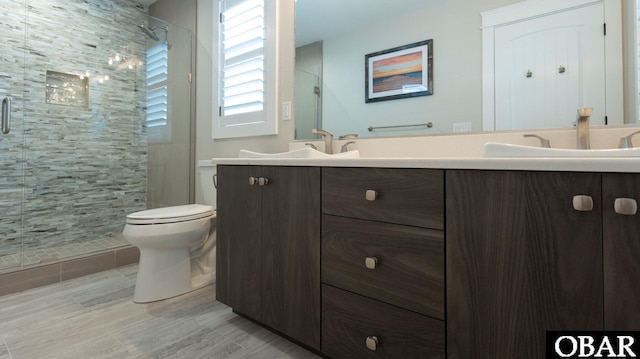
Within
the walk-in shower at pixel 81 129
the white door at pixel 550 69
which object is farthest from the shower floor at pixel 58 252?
the white door at pixel 550 69

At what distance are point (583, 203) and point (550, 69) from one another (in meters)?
0.72

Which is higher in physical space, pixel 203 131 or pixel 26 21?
pixel 26 21

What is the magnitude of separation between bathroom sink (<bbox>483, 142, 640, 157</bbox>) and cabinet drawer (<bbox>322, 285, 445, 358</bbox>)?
51 centimetres

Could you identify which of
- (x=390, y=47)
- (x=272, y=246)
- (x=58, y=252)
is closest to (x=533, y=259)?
(x=272, y=246)

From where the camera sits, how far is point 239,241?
1.44 m

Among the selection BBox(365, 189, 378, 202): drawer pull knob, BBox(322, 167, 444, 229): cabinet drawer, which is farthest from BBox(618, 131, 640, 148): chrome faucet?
BBox(365, 189, 378, 202): drawer pull knob

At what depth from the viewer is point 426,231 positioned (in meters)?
0.90

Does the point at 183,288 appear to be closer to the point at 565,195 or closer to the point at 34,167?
the point at 34,167

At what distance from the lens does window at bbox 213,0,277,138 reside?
2025 mm

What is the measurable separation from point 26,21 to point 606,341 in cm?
359

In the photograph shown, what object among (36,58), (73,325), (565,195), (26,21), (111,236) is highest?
(26,21)

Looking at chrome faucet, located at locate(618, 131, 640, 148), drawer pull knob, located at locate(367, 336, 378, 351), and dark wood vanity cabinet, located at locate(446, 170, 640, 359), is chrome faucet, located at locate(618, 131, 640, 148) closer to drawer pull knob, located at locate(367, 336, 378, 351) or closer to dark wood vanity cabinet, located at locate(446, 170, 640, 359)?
dark wood vanity cabinet, located at locate(446, 170, 640, 359)

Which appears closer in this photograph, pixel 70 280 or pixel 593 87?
pixel 593 87

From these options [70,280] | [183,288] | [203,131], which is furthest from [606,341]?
[70,280]
